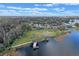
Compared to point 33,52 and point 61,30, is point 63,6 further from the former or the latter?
point 33,52

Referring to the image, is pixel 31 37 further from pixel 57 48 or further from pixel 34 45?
pixel 57 48

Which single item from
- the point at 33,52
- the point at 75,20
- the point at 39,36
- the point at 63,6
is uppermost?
the point at 63,6

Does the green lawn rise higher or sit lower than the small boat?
higher

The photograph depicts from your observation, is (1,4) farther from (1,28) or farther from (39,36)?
(39,36)

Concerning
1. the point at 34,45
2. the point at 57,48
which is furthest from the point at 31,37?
the point at 57,48

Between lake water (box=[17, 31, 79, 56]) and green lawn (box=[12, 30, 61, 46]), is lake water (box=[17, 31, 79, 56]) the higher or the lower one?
the lower one

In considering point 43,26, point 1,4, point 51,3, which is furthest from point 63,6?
point 1,4

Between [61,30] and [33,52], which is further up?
[61,30]
